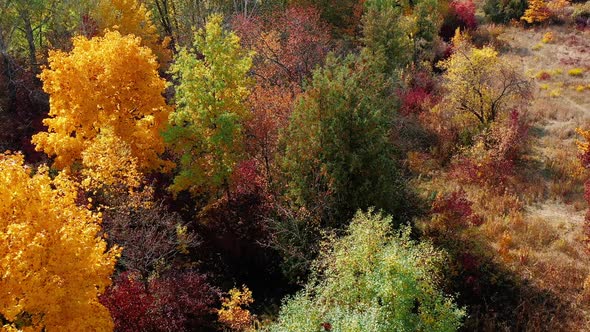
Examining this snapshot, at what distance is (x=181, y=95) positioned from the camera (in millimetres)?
24656

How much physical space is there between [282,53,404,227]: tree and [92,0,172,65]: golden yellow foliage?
26.8 m

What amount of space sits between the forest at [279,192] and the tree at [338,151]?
0.29 ft

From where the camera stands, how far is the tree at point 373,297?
47.5ft

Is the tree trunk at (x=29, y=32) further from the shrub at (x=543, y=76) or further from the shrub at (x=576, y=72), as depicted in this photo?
the shrub at (x=576, y=72)

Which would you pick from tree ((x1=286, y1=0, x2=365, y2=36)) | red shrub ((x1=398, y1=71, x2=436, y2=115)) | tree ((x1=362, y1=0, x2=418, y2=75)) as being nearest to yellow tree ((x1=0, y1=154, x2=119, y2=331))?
red shrub ((x1=398, y1=71, x2=436, y2=115))

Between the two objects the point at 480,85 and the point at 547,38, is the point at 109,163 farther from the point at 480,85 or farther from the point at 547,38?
the point at 547,38

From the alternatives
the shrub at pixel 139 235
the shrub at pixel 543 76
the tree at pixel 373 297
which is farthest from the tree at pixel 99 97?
the shrub at pixel 543 76

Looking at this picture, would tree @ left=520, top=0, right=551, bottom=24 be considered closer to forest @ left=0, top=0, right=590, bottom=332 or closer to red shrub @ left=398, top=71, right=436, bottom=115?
forest @ left=0, top=0, right=590, bottom=332

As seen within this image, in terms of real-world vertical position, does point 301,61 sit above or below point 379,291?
above

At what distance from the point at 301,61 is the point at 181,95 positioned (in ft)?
41.5

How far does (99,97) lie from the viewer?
77.6 feet

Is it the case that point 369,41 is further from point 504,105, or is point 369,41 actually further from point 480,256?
point 480,256

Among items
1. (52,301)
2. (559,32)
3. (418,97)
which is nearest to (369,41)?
(418,97)

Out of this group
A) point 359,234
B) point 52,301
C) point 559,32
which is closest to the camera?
point 52,301
